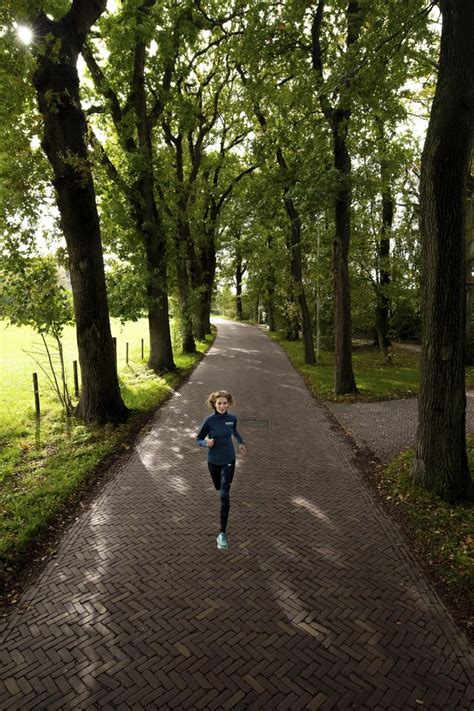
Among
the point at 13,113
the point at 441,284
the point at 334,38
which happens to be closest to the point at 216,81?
the point at 334,38

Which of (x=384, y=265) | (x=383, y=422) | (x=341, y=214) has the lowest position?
(x=383, y=422)

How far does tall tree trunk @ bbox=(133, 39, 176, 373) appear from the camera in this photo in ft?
45.1

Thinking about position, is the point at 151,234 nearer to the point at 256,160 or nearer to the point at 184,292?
the point at 256,160

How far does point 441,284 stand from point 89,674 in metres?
6.48

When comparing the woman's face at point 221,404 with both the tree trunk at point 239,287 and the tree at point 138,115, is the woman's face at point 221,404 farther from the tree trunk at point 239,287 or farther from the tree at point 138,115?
the tree trunk at point 239,287

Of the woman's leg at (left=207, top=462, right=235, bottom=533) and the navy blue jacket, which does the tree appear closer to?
the navy blue jacket

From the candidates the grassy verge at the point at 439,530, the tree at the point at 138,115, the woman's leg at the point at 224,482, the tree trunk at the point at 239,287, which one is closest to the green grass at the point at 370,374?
the grassy verge at the point at 439,530

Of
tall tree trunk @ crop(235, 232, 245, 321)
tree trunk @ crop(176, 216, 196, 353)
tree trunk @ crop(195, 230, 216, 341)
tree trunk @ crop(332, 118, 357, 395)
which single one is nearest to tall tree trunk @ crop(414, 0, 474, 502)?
tree trunk @ crop(332, 118, 357, 395)

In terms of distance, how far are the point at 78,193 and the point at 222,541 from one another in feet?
26.2

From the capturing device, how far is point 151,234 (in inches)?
608

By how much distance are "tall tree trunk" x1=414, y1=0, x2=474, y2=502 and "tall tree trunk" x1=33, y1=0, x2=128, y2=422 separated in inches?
256

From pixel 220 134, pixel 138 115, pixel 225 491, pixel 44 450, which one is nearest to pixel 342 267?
pixel 138 115

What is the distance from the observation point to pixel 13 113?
28.3 ft

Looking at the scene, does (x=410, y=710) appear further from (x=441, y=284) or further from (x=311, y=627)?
(x=441, y=284)
